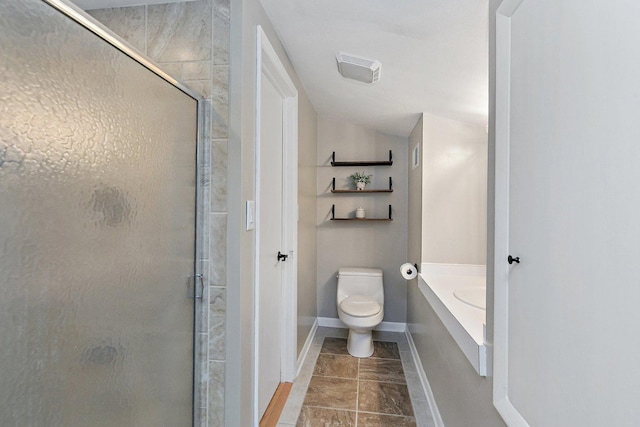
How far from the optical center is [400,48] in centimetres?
162

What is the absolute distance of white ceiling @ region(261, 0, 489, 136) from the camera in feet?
4.38

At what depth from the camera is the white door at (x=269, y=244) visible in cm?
172

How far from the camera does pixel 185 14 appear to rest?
1.29 meters

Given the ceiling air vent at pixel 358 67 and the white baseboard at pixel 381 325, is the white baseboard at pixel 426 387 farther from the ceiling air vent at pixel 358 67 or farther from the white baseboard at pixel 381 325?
the ceiling air vent at pixel 358 67

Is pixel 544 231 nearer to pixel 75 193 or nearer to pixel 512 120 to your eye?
pixel 512 120

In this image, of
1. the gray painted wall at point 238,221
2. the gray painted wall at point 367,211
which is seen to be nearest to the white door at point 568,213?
the gray painted wall at point 238,221

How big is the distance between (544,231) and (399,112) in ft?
6.64

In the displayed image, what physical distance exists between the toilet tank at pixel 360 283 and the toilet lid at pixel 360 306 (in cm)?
12

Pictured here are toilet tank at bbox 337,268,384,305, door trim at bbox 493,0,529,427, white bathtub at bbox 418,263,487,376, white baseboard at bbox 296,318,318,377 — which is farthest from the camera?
toilet tank at bbox 337,268,384,305

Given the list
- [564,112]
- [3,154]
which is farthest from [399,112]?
[3,154]

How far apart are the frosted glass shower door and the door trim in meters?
1.13

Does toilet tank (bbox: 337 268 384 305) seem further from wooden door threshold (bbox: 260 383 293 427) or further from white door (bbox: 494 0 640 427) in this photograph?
white door (bbox: 494 0 640 427)

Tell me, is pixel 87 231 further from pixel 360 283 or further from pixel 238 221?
pixel 360 283

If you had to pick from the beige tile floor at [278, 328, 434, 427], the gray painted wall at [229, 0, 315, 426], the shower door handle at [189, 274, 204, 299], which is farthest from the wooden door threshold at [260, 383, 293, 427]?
the shower door handle at [189, 274, 204, 299]
